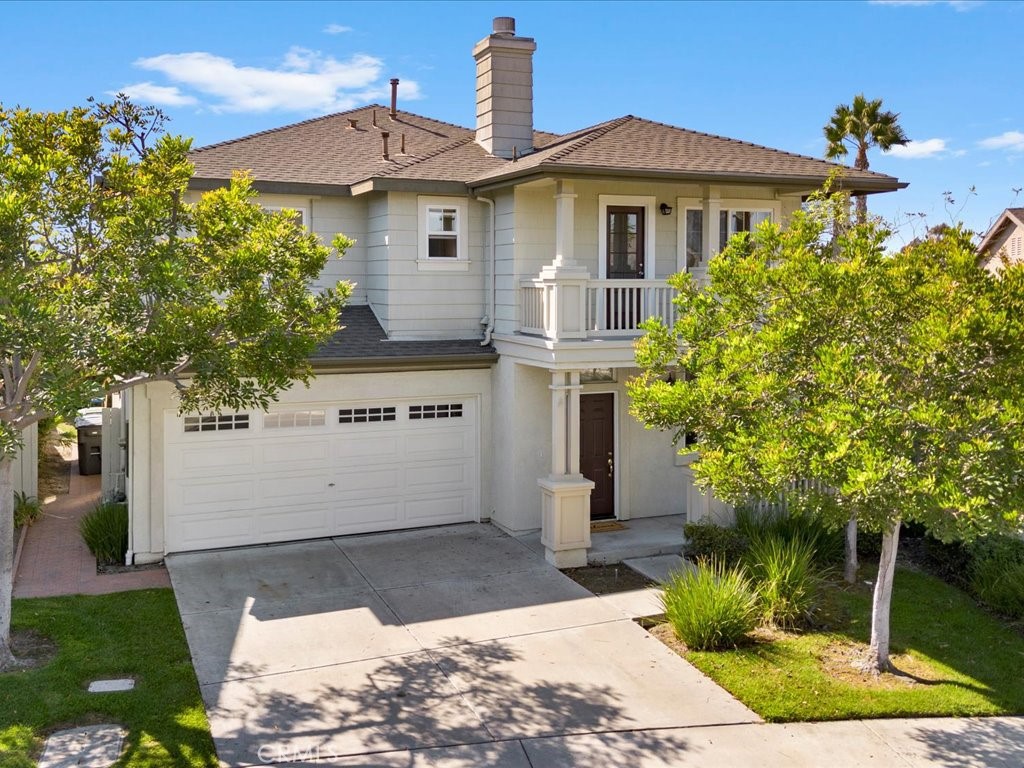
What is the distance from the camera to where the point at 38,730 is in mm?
8453

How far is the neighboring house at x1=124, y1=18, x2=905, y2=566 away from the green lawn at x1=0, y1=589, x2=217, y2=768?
7.34 ft

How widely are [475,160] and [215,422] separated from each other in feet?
20.0

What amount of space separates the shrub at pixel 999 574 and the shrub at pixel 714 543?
9.41 feet

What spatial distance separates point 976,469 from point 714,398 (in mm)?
2458

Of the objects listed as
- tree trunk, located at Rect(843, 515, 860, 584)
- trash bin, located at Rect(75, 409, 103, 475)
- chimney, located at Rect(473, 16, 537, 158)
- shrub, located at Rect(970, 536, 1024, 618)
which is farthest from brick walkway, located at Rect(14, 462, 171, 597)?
shrub, located at Rect(970, 536, 1024, 618)

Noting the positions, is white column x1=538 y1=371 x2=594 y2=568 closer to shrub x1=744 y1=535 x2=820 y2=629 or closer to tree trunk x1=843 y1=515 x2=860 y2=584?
shrub x1=744 y1=535 x2=820 y2=629

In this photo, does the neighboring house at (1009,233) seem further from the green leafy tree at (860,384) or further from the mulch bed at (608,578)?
the green leafy tree at (860,384)

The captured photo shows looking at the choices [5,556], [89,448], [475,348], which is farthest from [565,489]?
[89,448]

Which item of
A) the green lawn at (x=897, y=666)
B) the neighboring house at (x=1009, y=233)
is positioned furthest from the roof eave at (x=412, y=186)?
the neighboring house at (x=1009, y=233)

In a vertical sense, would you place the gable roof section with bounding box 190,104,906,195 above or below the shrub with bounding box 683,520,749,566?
above

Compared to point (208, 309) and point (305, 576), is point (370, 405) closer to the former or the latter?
point (305, 576)

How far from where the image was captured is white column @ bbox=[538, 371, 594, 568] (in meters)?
13.7

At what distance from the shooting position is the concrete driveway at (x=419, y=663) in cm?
857

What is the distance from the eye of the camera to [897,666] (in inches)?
405
